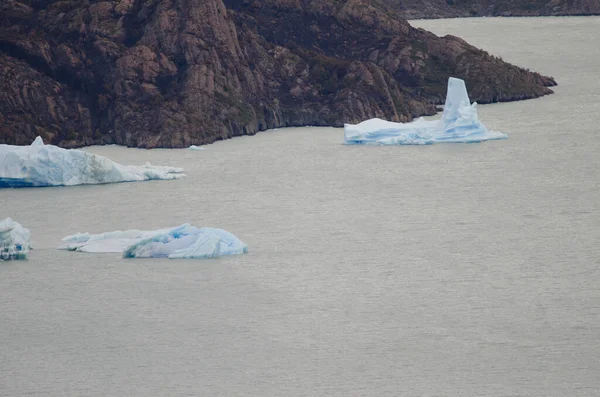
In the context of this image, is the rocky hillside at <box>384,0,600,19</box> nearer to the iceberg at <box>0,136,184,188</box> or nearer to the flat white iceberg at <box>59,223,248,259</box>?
the iceberg at <box>0,136,184,188</box>

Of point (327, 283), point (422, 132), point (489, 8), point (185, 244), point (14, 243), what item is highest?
point (14, 243)

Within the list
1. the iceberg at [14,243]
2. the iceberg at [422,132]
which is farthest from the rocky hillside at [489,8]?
the iceberg at [14,243]

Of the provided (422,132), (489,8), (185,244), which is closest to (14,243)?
(185,244)

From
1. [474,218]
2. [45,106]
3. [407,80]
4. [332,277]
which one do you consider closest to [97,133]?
[45,106]

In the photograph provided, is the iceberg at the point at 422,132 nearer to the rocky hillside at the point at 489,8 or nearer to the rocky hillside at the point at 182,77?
the rocky hillside at the point at 182,77

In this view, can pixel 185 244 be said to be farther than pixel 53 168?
No

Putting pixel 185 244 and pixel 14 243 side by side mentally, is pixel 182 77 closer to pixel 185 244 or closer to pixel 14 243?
pixel 185 244
